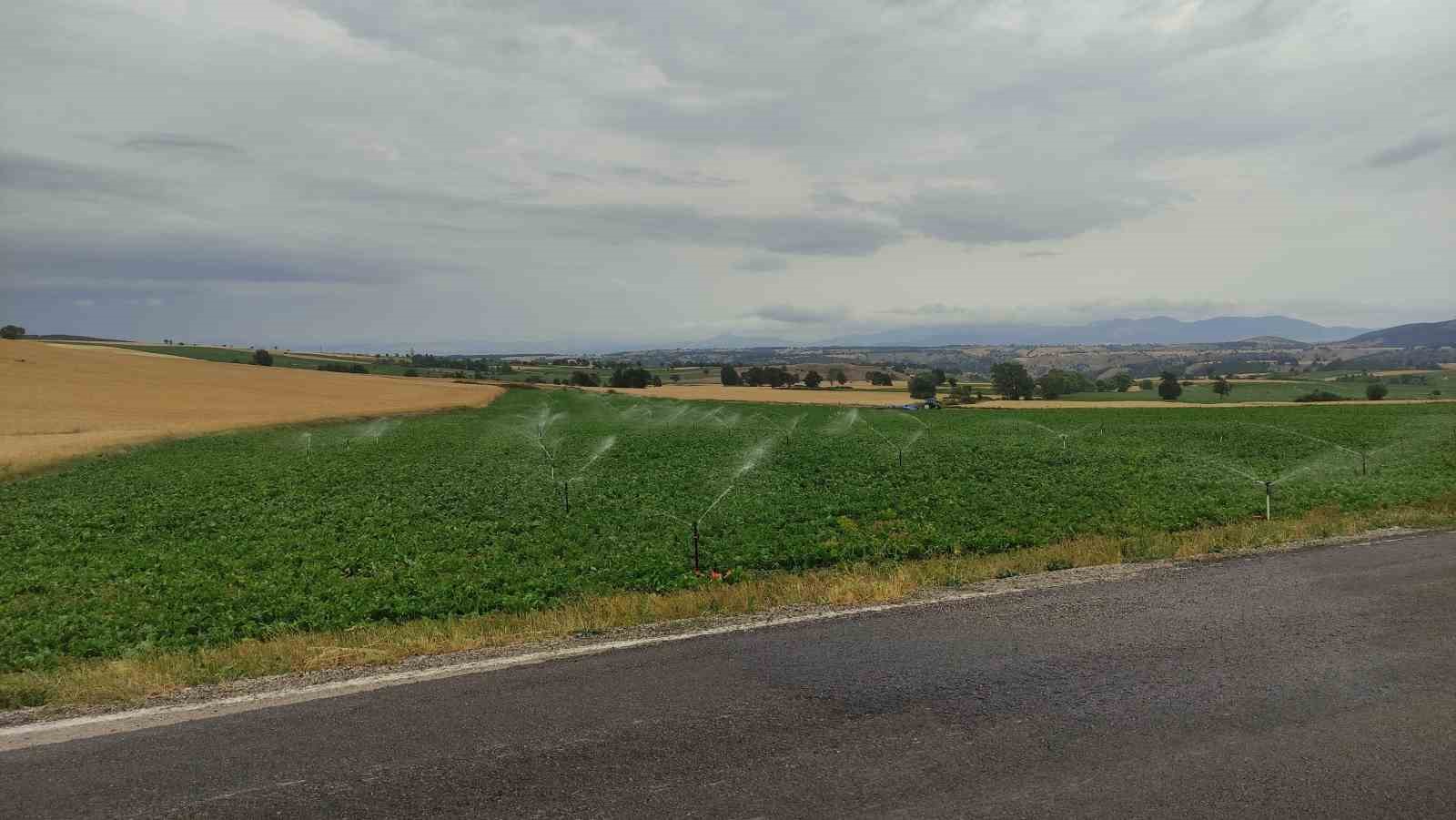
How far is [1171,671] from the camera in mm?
8562

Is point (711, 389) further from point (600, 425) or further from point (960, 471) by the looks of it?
point (960, 471)

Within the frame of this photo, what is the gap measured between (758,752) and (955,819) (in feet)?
6.14

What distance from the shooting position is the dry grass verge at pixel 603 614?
29.9ft

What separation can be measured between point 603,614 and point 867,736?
5511 millimetres

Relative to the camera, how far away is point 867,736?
23.5ft

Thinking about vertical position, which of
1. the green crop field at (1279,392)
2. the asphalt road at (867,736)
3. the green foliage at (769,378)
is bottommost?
the green crop field at (1279,392)

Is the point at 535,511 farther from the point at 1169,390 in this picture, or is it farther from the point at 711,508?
the point at 1169,390

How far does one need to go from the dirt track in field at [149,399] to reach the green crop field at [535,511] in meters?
10.5

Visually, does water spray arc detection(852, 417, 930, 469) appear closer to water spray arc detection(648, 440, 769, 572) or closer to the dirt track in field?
water spray arc detection(648, 440, 769, 572)

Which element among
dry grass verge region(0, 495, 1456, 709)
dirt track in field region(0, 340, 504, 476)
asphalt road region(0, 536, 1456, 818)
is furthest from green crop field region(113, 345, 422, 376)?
asphalt road region(0, 536, 1456, 818)

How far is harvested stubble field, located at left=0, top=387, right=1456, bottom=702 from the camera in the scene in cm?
1397

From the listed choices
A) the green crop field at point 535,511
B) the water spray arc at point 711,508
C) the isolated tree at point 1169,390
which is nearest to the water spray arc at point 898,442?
the green crop field at point 535,511

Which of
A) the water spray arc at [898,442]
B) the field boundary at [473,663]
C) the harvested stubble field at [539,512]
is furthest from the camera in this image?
the water spray arc at [898,442]

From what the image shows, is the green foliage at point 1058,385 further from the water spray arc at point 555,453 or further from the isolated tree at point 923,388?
the water spray arc at point 555,453
